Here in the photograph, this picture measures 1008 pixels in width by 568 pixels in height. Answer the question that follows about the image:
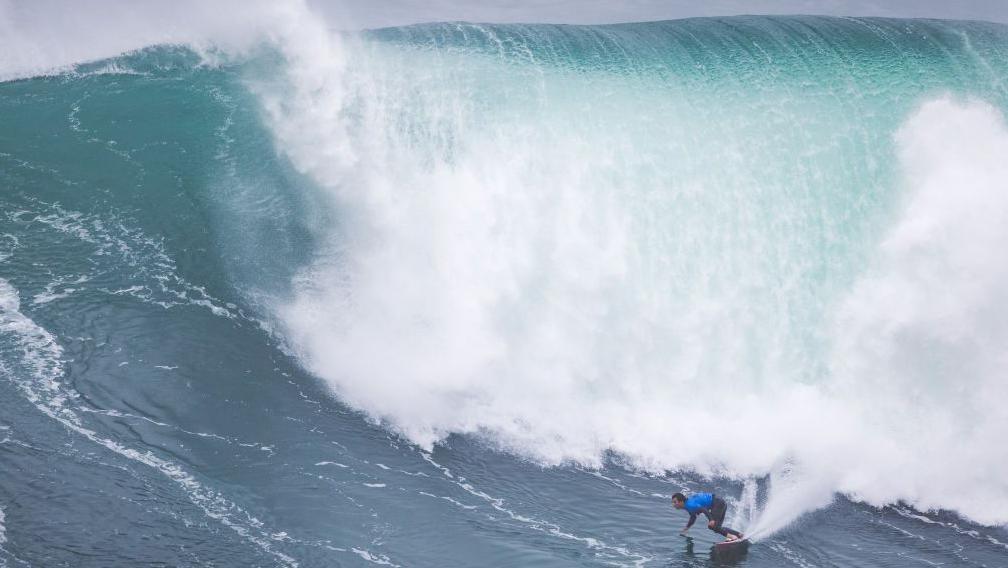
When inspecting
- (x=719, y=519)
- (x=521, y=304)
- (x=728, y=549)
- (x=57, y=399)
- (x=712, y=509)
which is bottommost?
(x=57, y=399)

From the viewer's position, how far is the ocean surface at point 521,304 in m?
11.0

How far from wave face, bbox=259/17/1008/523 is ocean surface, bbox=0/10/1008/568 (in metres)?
0.07

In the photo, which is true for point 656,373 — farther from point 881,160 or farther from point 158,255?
point 158,255

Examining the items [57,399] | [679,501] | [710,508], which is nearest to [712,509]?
[710,508]

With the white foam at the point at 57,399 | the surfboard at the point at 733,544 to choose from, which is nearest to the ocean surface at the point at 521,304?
the white foam at the point at 57,399

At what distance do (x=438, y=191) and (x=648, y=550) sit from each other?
30.0 feet

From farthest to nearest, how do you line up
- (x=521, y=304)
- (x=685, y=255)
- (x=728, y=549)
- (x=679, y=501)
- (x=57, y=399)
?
(x=685, y=255) < (x=521, y=304) < (x=57, y=399) < (x=679, y=501) < (x=728, y=549)

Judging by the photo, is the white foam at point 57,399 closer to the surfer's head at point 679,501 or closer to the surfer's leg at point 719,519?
the surfer's head at point 679,501

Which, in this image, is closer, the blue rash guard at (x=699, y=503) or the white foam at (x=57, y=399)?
the white foam at (x=57, y=399)

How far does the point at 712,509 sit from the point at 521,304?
6145 millimetres

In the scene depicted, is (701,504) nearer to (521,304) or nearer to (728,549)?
(728,549)

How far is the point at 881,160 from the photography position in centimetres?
1638

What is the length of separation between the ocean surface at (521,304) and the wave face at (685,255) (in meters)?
0.07

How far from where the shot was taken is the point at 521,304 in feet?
50.3
